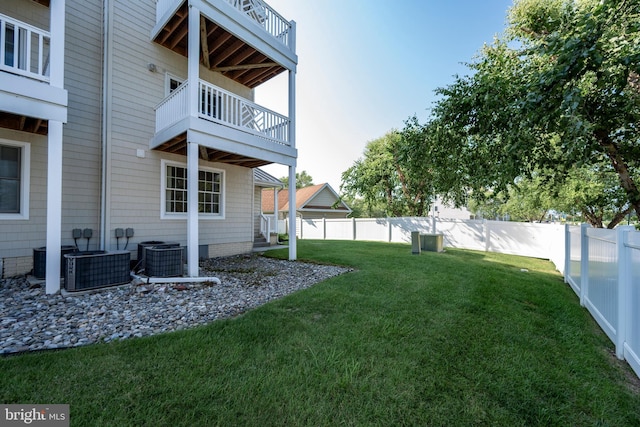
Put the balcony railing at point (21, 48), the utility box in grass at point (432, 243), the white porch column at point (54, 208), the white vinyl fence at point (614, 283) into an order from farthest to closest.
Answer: the utility box in grass at point (432, 243), the white porch column at point (54, 208), the balcony railing at point (21, 48), the white vinyl fence at point (614, 283)

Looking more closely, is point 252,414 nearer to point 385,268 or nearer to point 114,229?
point 385,268

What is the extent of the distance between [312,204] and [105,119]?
1744cm

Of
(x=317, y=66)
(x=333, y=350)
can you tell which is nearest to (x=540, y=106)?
(x=333, y=350)

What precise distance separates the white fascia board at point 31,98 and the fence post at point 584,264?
9.04 m

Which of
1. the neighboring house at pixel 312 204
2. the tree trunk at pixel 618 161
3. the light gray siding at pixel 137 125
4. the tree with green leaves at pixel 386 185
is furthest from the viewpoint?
the neighboring house at pixel 312 204

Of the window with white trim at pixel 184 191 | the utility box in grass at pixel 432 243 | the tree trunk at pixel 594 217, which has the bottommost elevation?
the utility box in grass at pixel 432 243

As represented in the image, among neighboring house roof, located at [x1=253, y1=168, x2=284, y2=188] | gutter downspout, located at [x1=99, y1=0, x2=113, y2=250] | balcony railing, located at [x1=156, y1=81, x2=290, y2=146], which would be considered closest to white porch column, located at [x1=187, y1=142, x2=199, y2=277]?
balcony railing, located at [x1=156, y1=81, x2=290, y2=146]

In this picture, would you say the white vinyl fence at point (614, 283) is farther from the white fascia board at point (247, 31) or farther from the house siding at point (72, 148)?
the house siding at point (72, 148)

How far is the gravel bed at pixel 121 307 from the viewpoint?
3016 mm

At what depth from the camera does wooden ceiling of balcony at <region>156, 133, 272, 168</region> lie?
6.62 m

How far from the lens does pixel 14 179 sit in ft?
17.3

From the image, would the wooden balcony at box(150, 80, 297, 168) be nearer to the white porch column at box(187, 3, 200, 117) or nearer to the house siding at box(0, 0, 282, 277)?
the white porch column at box(187, 3, 200, 117)

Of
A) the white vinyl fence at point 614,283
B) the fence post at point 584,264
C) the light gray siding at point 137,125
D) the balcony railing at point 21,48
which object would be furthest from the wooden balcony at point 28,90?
the fence post at point 584,264

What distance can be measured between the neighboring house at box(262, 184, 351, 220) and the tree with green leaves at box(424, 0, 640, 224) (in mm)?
15791
